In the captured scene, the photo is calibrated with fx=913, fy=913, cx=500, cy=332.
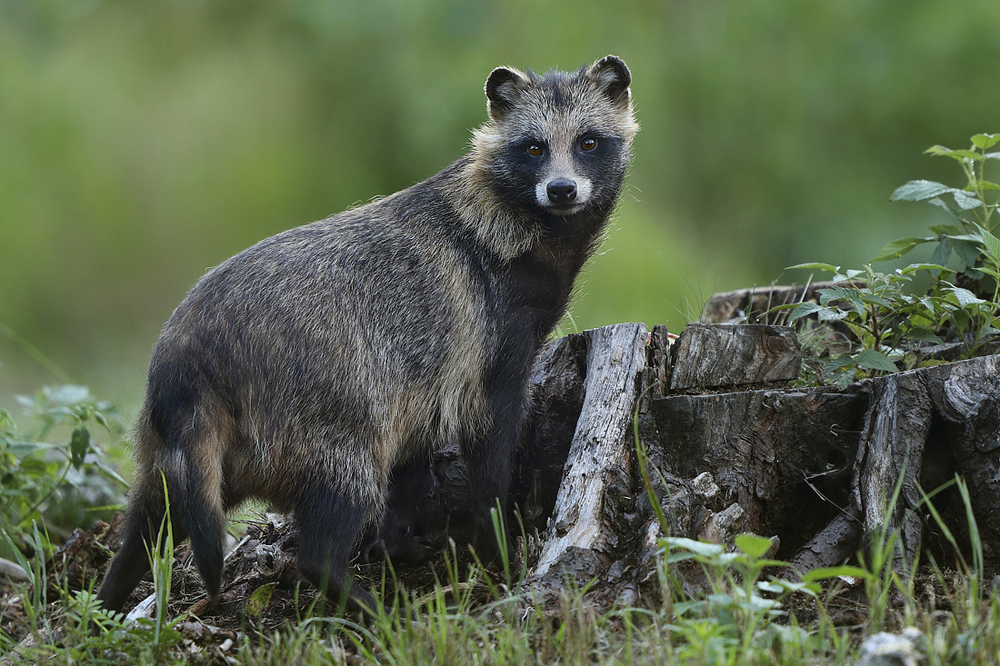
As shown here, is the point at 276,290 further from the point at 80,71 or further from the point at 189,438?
the point at 80,71

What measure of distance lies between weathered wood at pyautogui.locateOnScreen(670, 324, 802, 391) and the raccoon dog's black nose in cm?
87

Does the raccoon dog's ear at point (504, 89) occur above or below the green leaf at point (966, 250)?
above

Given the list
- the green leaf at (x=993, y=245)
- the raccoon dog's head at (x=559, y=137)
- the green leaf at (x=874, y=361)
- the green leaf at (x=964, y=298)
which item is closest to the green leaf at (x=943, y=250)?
the green leaf at (x=993, y=245)

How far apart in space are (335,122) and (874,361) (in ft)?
31.5

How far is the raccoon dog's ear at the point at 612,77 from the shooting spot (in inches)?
193

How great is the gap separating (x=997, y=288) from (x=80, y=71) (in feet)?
38.7

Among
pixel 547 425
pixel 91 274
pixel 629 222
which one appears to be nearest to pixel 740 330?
pixel 547 425

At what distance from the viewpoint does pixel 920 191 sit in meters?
4.29

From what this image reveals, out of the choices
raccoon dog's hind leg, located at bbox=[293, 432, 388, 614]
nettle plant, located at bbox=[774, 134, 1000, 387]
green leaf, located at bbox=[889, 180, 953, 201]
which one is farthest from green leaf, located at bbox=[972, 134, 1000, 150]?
raccoon dog's hind leg, located at bbox=[293, 432, 388, 614]

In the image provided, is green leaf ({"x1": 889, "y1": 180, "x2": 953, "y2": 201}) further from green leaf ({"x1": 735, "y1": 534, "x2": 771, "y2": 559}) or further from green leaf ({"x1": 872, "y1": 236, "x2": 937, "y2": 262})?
green leaf ({"x1": 735, "y1": 534, "x2": 771, "y2": 559})

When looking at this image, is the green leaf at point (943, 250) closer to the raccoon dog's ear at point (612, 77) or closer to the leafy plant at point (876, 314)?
the leafy plant at point (876, 314)

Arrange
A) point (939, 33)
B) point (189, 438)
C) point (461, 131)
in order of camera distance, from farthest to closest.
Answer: point (939, 33) < point (461, 131) < point (189, 438)

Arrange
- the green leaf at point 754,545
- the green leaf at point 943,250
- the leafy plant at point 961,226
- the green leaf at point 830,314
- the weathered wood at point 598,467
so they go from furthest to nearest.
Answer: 1. the green leaf at point 943,250
2. the leafy plant at point 961,226
3. the green leaf at point 830,314
4. the weathered wood at point 598,467
5. the green leaf at point 754,545

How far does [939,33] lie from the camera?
1191 centimetres
